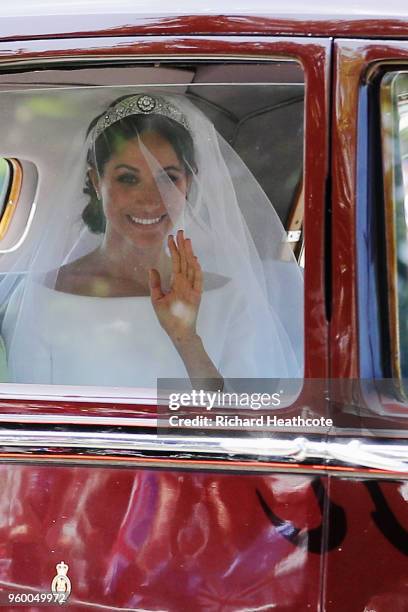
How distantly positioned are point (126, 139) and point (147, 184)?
5.2 inches

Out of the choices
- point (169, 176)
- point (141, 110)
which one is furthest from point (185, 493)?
point (141, 110)

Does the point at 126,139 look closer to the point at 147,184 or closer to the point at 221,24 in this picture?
the point at 147,184

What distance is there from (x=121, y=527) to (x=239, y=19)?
1.08m

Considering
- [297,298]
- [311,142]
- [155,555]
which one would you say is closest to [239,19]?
[311,142]

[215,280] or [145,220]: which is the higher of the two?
[145,220]

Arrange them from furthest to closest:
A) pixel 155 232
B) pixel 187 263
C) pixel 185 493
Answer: pixel 155 232, pixel 187 263, pixel 185 493

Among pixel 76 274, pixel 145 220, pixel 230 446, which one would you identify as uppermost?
pixel 145 220

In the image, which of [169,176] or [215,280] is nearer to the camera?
[215,280]

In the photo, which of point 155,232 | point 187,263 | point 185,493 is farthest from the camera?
point 155,232

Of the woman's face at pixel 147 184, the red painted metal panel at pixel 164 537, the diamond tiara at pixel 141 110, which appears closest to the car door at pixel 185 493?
the red painted metal panel at pixel 164 537

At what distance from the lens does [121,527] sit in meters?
2.02

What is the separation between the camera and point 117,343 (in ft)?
8.11

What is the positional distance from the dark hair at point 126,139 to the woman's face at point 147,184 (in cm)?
1

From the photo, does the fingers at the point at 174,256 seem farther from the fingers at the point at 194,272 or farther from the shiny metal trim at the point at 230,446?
the shiny metal trim at the point at 230,446
